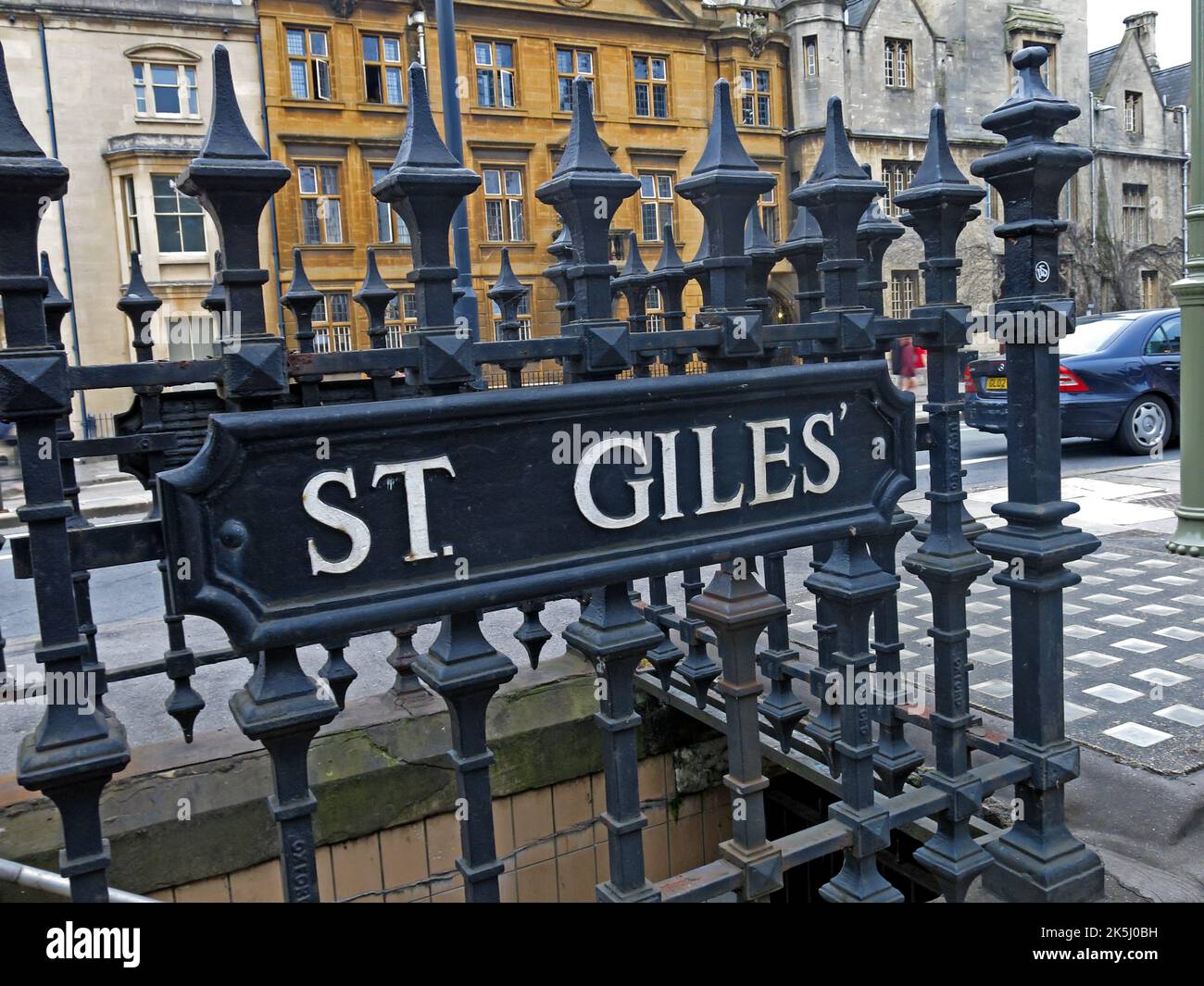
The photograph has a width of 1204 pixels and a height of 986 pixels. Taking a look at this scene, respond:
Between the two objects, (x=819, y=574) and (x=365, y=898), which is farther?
(x=365, y=898)

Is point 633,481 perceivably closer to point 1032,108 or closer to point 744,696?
point 744,696

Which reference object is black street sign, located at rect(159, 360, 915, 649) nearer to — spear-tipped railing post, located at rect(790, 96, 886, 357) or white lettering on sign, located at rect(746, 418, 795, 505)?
white lettering on sign, located at rect(746, 418, 795, 505)

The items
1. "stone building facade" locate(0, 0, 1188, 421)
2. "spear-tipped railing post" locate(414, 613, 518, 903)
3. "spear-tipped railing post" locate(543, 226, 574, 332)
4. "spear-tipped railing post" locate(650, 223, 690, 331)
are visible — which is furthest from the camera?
"stone building facade" locate(0, 0, 1188, 421)

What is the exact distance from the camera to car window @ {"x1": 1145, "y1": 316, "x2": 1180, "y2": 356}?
41.9 feet

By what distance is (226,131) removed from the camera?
1.61 metres

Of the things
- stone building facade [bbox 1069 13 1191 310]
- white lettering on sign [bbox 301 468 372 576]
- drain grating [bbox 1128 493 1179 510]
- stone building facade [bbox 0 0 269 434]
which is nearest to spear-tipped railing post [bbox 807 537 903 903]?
white lettering on sign [bbox 301 468 372 576]

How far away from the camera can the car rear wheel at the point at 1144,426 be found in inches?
494

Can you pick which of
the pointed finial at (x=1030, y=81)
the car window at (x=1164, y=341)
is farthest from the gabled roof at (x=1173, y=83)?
the pointed finial at (x=1030, y=81)

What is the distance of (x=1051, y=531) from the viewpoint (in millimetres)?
2557

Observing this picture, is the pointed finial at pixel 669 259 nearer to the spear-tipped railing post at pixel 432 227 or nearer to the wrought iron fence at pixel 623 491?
the wrought iron fence at pixel 623 491

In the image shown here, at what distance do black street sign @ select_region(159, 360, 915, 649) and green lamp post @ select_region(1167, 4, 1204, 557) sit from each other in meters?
5.90

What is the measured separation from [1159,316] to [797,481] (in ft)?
43.4
